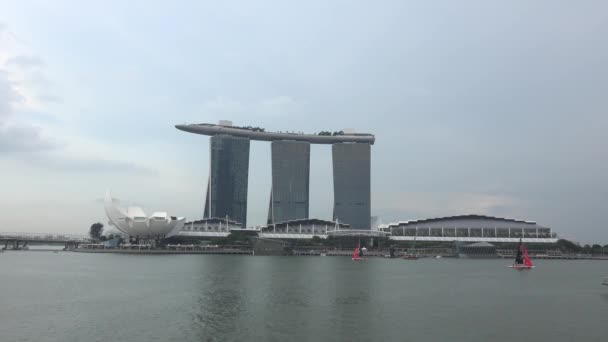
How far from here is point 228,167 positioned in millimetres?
179500

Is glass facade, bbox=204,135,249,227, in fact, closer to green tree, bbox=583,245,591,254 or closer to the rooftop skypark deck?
the rooftop skypark deck

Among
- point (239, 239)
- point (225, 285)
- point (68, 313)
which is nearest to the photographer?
point (68, 313)

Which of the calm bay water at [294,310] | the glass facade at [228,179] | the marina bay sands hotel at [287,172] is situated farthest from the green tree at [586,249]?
the glass facade at [228,179]

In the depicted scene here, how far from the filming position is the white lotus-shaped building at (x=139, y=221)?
122m

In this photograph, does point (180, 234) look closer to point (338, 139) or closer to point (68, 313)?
point (338, 139)

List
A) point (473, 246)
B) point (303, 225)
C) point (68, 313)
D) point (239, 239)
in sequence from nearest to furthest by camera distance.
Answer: point (68, 313) → point (473, 246) → point (239, 239) → point (303, 225)

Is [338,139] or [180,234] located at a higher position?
[338,139]

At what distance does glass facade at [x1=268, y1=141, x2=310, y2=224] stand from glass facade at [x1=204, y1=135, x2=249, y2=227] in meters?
11.0

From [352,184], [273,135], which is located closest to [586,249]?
[352,184]

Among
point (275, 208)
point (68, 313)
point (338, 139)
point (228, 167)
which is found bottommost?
point (68, 313)

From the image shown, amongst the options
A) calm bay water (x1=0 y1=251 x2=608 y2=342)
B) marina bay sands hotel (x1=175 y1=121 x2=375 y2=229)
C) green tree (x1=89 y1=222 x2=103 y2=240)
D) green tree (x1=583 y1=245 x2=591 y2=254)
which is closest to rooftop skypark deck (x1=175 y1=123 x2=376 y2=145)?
marina bay sands hotel (x1=175 y1=121 x2=375 y2=229)

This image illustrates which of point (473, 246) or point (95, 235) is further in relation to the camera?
point (95, 235)

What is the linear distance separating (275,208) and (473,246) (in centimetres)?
8521

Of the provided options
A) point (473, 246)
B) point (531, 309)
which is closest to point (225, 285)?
point (531, 309)
